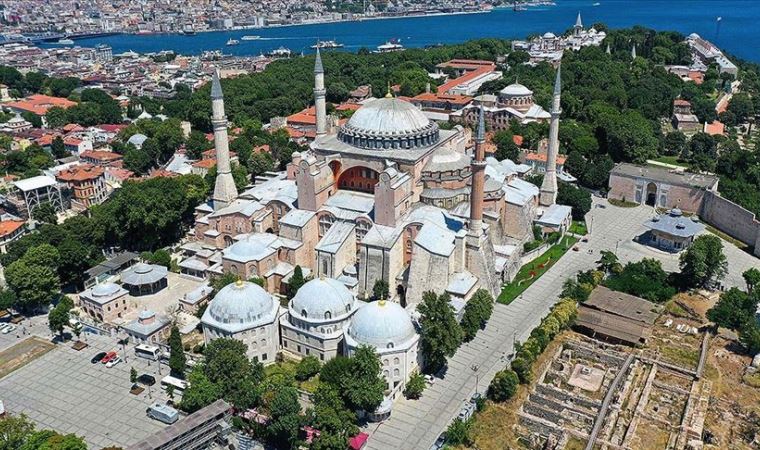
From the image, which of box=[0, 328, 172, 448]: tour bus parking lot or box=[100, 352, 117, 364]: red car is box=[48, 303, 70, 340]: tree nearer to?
box=[0, 328, 172, 448]: tour bus parking lot

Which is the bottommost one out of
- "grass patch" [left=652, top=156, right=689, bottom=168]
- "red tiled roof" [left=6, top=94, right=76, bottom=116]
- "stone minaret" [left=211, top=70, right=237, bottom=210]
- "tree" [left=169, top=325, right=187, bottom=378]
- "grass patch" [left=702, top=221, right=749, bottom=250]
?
"grass patch" [left=702, top=221, right=749, bottom=250]

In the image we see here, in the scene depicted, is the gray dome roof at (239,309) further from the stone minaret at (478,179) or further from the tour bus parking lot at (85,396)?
the stone minaret at (478,179)

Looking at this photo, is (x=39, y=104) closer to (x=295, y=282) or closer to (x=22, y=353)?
(x=22, y=353)

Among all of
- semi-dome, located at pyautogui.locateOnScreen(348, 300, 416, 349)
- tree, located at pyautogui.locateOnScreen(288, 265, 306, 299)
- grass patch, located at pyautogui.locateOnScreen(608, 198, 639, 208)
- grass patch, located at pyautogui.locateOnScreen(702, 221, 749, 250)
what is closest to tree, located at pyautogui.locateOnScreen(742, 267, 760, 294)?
grass patch, located at pyautogui.locateOnScreen(702, 221, 749, 250)

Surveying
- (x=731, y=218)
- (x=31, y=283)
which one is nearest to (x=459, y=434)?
(x=31, y=283)

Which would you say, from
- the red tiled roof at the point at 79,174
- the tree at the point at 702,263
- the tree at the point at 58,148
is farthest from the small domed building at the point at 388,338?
the tree at the point at 58,148
